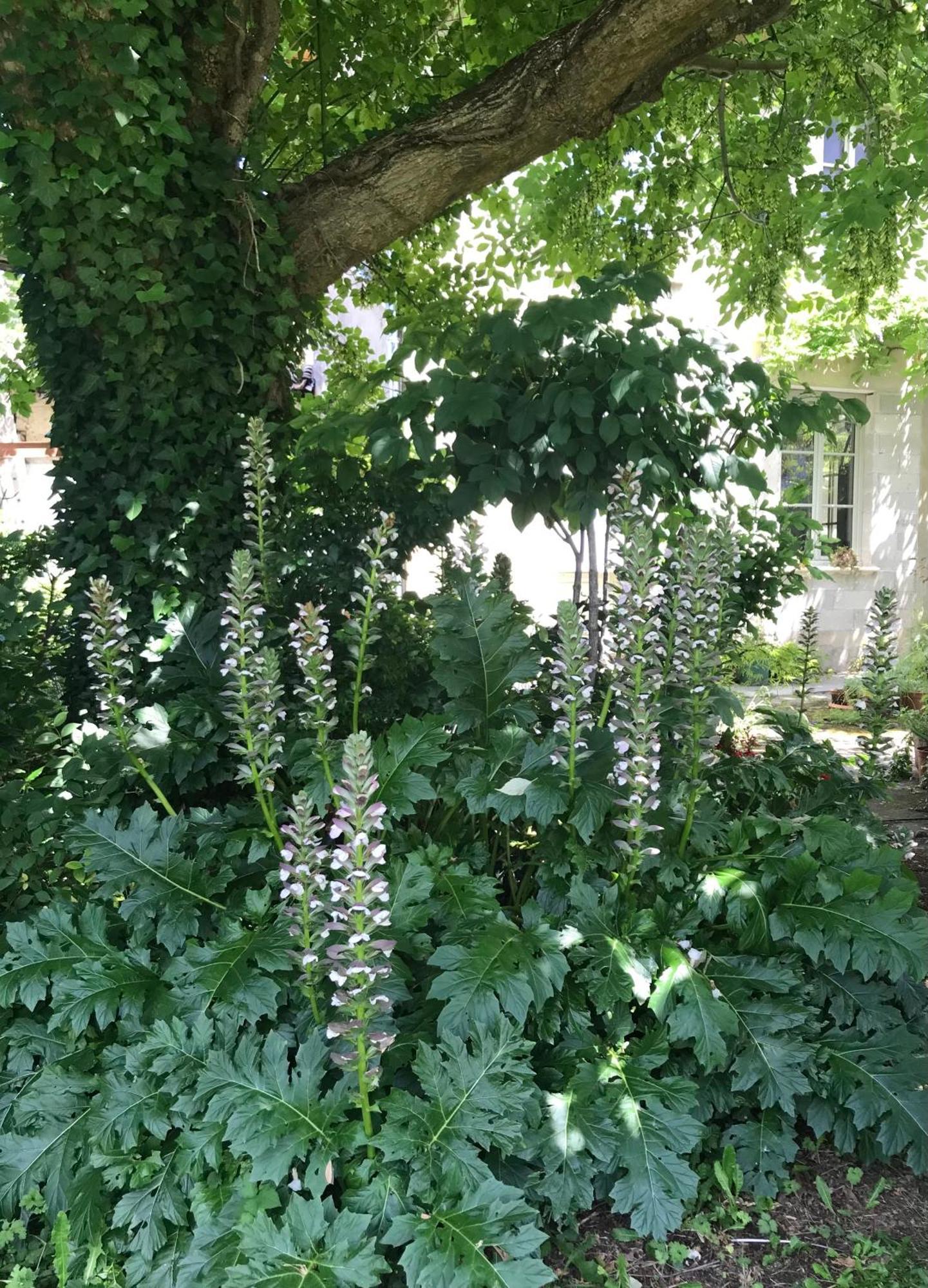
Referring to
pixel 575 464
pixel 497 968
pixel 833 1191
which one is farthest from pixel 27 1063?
pixel 575 464

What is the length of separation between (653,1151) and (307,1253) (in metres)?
0.94

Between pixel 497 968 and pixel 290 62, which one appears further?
pixel 290 62

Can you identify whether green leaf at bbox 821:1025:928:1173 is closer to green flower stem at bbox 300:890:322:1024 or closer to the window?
green flower stem at bbox 300:890:322:1024

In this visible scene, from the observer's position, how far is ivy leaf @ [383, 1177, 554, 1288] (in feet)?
6.84

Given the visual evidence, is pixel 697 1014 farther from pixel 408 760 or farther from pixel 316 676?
pixel 316 676

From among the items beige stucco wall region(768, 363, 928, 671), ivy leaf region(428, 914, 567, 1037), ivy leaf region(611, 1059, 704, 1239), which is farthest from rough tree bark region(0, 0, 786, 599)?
beige stucco wall region(768, 363, 928, 671)

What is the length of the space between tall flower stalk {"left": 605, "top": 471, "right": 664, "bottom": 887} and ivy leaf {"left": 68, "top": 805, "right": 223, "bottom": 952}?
1.29 metres

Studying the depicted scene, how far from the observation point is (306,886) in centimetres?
235

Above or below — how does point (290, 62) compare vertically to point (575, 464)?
above

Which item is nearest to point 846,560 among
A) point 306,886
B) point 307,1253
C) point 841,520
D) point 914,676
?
point 841,520

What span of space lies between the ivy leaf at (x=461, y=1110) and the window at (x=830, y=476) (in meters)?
11.2

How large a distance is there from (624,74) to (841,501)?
388 inches

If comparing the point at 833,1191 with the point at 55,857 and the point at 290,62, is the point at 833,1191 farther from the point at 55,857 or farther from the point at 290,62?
the point at 290,62

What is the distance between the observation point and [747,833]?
10.9ft
